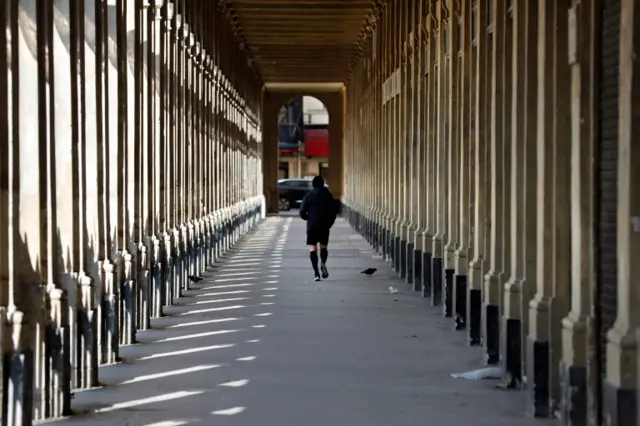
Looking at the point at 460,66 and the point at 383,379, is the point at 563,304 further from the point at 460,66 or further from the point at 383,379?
the point at 460,66

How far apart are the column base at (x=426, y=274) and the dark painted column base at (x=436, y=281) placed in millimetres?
704

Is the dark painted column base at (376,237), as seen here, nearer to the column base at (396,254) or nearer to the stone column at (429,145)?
the column base at (396,254)

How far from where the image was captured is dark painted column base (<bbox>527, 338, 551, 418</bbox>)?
29.3 feet

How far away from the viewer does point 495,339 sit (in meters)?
11.5

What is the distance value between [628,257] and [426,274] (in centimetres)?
1093

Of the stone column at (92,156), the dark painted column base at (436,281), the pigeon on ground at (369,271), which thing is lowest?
the pigeon on ground at (369,271)

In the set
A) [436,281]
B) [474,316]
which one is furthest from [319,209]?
[474,316]

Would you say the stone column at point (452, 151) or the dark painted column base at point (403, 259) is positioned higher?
the stone column at point (452, 151)

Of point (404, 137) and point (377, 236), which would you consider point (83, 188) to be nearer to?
point (404, 137)

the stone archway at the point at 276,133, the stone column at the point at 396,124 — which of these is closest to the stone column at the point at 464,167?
the stone column at the point at 396,124

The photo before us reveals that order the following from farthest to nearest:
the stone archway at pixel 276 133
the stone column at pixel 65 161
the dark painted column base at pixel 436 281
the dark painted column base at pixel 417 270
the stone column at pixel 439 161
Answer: the stone archway at pixel 276 133
the dark painted column base at pixel 417 270
the stone column at pixel 439 161
the dark painted column base at pixel 436 281
the stone column at pixel 65 161

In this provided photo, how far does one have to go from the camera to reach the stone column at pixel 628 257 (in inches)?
282

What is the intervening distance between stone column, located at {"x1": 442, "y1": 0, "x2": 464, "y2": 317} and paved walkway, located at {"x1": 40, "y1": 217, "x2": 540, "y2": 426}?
0.52 m

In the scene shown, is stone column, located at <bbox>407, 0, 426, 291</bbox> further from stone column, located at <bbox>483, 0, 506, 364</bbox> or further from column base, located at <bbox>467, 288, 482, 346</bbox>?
stone column, located at <bbox>483, 0, 506, 364</bbox>
